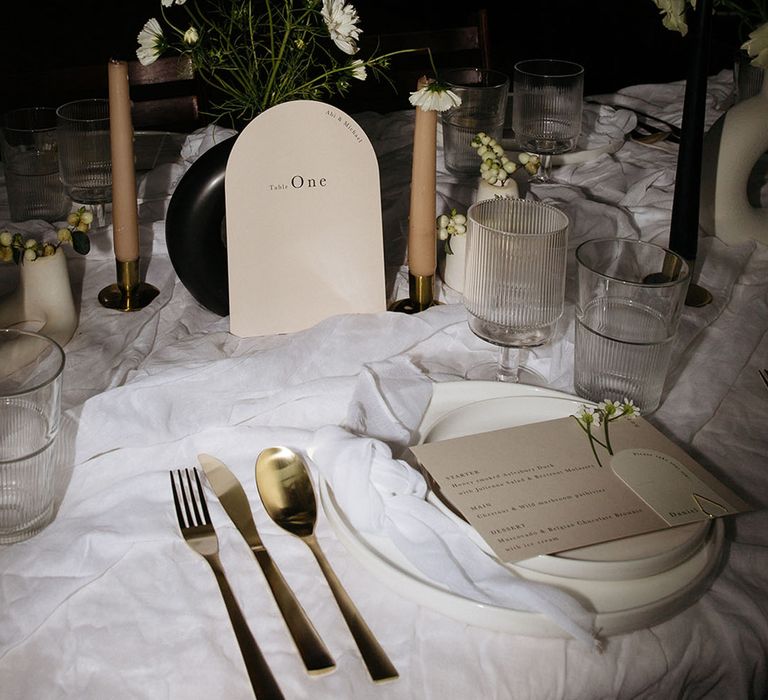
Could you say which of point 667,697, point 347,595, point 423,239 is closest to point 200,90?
point 423,239

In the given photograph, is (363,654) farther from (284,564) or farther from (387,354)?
(387,354)

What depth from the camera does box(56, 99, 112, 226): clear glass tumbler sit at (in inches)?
48.8

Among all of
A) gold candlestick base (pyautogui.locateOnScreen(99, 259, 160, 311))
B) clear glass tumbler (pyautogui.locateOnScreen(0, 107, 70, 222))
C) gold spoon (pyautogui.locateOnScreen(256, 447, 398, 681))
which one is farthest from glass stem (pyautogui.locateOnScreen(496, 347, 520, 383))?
clear glass tumbler (pyautogui.locateOnScreen(0, 107, 70, 222))

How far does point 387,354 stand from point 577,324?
206 millimetres

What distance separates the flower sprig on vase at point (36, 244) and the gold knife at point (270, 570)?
1.06ft

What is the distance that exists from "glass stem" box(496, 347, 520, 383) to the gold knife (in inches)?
12.8

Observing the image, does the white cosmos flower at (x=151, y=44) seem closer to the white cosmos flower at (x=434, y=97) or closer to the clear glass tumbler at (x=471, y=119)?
the white cosmos flower at (x=434, y=97)

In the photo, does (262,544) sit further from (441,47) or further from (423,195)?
(441,47)

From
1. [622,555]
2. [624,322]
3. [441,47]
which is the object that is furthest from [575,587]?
[441,47]

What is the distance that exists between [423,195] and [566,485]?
430 mm

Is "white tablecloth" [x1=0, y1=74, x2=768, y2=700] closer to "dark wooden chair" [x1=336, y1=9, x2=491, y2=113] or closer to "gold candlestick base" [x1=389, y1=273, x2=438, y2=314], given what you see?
"gold candlestick base" [x1=389, y1=273, x2=438, y2=314]

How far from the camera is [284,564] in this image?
29.1 inches

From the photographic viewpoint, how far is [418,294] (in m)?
1.10

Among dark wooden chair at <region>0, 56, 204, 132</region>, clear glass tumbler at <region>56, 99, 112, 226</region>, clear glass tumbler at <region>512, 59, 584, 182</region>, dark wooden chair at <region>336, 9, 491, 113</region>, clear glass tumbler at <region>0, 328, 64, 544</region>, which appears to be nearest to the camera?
clear glass tumbler at <region>0, 328, 64, 544</region>
